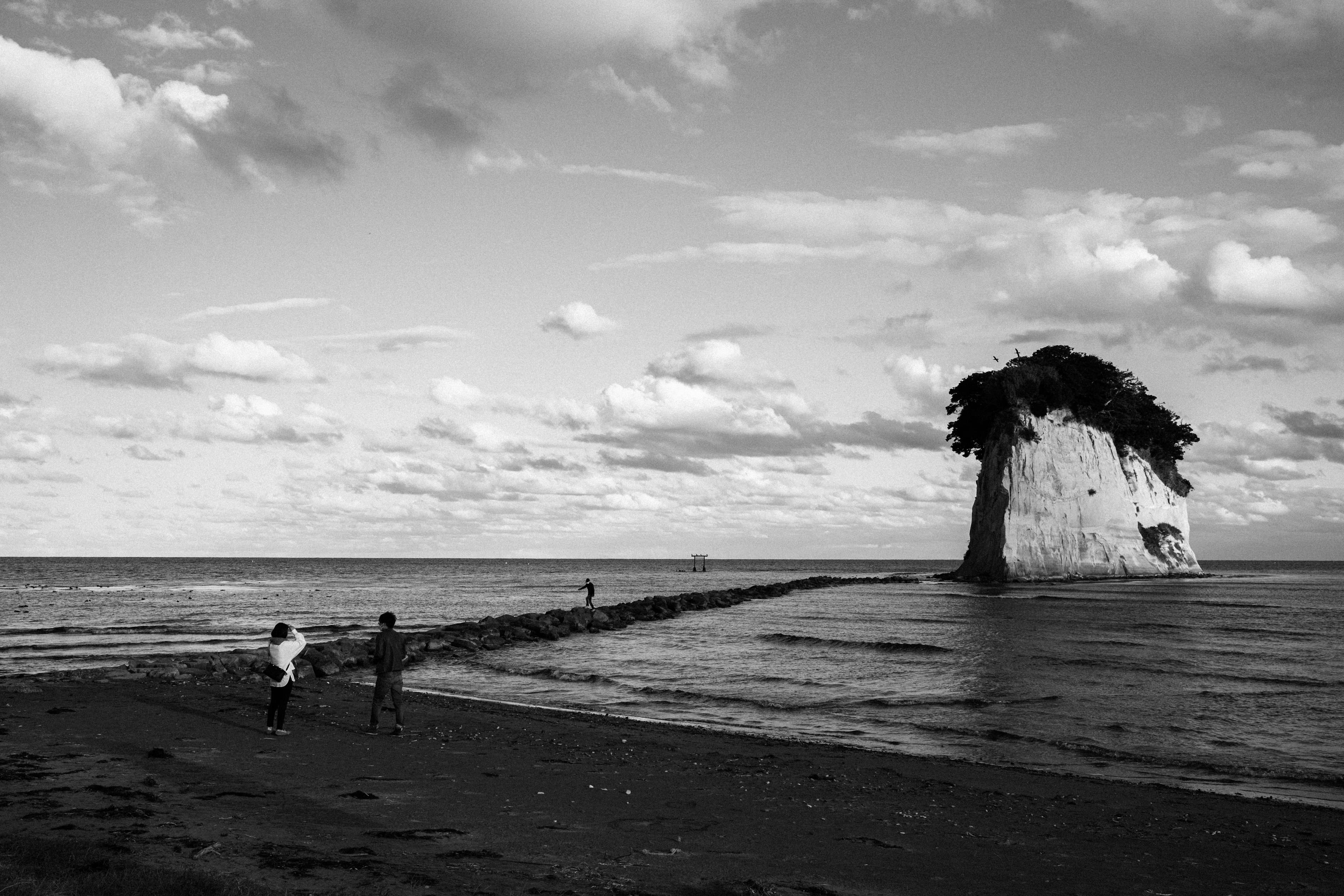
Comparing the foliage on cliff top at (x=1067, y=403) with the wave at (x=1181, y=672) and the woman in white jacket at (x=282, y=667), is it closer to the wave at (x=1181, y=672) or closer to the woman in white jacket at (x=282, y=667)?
the wave at (x=1181, y=672)

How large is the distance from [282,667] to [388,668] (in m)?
1.70

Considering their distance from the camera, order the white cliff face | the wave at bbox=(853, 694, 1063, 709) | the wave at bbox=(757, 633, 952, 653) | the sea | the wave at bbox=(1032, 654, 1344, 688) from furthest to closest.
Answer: the white cliff face → the wave at bbox=(757, 633, 952, 653) → the wave at bbox=(1032, 654, 1344, 688) → the wave at bbox=(853, 694, 1063, 709) → the sea

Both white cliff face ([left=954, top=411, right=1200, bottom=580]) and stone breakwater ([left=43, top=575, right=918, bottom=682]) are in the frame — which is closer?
stone breakwater ([left=43, top=575, right=918, bottom=682])

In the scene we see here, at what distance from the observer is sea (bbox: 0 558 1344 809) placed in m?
18.6

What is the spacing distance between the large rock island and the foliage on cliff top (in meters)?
0.09

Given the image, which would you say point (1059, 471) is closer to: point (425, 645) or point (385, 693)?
point (425, 645)

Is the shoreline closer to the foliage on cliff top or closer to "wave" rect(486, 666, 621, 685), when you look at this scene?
"wave" rect(486, 666, 621, 685)

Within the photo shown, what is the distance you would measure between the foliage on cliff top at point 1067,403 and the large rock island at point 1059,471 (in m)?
0.09

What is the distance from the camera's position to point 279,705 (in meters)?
16.5

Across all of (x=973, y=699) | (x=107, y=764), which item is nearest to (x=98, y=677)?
(x=107, y=764)

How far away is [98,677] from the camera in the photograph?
2316 cm

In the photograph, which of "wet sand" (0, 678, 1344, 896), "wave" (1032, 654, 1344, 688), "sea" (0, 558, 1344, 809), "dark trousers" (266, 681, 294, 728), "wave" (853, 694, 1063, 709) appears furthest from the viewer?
"wave" (1032, 654, 1344, 688)

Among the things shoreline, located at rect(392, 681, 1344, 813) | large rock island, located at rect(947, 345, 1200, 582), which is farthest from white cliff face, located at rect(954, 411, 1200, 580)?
shoreline, located at rect(392, 681, 1344, 813)

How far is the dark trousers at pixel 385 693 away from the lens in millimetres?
16938
